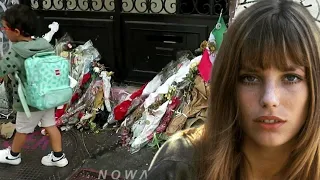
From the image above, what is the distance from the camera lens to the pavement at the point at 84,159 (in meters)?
4.05

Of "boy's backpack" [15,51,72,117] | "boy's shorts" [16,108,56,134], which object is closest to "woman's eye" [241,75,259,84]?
"boy's backpack" [15,51,72,117]

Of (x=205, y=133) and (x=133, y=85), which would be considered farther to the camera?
(x=133, y=85)

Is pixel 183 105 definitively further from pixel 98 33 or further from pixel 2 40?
pixel 2 40

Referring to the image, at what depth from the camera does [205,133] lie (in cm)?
142

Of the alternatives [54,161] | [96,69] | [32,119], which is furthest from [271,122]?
[96,69]

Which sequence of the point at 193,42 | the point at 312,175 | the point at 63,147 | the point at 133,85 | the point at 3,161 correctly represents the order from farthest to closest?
the point at 133,85 → the point at 193,42 → the point at 63,147 → the point at 3,161 → the point at 312,175

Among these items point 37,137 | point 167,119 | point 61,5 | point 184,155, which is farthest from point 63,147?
point 184,155

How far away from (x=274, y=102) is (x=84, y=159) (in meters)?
3.44

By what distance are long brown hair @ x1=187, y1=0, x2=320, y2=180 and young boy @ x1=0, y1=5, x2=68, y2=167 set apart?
2841mm

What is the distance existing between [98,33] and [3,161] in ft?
7.60

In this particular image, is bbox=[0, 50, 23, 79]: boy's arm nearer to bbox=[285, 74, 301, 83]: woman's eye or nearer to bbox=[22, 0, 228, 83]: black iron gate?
Answer: bbox=[22, 0, 228, 83]: black iron gate

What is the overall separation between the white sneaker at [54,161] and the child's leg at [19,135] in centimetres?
28

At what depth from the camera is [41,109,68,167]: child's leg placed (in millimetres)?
4154

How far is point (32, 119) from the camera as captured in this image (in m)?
4.09
